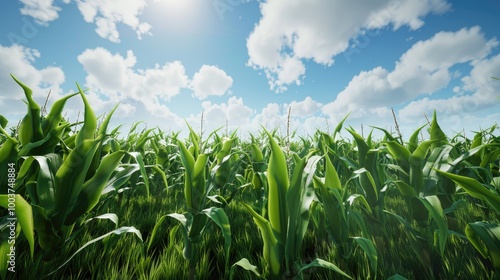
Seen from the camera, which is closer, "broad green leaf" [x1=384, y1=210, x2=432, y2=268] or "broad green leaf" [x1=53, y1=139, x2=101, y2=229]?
"broad green leaf" [x1=53, y1=139, x2=101, y2=229]

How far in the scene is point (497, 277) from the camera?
3.29 ft

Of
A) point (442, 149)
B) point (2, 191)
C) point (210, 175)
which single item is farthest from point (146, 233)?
point (442, 149)

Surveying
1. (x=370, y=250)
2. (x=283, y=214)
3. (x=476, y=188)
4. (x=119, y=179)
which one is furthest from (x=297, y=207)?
(x=119, y=179)

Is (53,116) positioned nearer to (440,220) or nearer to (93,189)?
(93,189)

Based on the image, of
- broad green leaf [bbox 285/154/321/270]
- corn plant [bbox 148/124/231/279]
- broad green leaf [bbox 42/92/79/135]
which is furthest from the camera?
broad green leaf [bbox 42/92/79/135]

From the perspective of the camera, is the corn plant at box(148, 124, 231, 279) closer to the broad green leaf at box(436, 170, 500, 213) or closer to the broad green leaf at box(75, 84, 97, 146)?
the broad green leaf at box(75, 84, 97, 146)

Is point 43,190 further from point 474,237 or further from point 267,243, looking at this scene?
point 474,237

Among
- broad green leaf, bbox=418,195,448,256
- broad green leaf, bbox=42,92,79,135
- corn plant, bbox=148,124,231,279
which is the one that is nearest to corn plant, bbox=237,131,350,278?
corn plant, bbox=148,124,231,279

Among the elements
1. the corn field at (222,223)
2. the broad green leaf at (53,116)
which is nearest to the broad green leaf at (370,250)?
the corn field at (222,223)

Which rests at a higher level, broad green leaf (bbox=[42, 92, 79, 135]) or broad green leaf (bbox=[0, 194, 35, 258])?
broad green leaf (bbox=[42, 92, 79, 135])

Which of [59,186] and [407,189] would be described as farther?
[407,189]

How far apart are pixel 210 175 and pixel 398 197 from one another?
2272 mm

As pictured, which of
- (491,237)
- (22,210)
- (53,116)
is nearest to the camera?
(22,210)

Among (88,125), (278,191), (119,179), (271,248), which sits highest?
(88,125)
